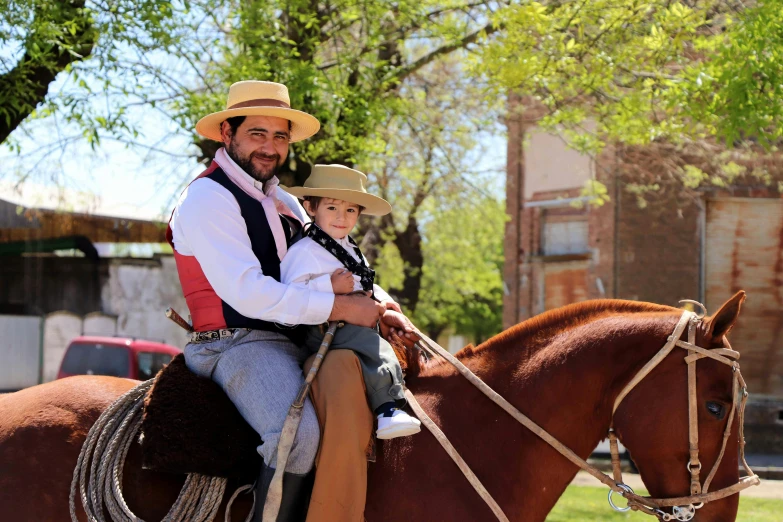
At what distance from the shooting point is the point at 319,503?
331 cm

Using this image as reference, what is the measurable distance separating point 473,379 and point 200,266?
1211 mm

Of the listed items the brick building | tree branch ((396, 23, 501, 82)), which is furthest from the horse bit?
the brick building

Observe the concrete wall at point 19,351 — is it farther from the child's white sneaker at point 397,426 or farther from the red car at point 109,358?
the child's white sneaker at point 397,426

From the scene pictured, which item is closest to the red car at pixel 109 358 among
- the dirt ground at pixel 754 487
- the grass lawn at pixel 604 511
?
the dirt ground at pixel 754 487

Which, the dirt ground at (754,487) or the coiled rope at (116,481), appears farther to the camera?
the dirt ground at (754,487)

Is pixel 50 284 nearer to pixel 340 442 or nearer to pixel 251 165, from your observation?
pixel 251 165

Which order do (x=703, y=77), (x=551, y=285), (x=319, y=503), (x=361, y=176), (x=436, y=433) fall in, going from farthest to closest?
(x=551, y=285), (x=703, y=77), (x=361, y=176), (x=436, y=433), (x=319, y=503)

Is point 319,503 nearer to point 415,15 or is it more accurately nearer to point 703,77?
point 703,77

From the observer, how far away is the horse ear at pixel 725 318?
11.0ft

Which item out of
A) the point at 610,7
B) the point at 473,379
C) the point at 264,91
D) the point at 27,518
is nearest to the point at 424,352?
the point at 473,379

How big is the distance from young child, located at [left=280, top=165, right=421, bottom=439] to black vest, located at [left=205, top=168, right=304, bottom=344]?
115 mm

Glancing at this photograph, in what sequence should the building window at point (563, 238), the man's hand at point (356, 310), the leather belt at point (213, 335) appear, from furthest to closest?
the building window at point (563, 238), the leather belt at point (213, 335), the man's hand at point (356, 310)

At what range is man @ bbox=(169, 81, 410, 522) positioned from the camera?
10.9 feet

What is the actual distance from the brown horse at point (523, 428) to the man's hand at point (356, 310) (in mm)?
425
